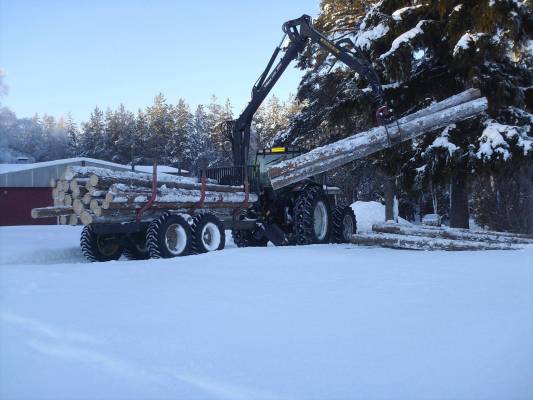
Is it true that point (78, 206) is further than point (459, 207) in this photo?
No

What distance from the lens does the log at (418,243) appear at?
9.13 m

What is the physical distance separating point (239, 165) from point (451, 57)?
7.24 metres

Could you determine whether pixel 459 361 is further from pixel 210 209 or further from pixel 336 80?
pixel 336 80

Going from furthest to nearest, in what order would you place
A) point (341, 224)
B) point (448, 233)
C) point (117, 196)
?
1. point (341, 224)
2. point (448, 233)
3. point (117, 196)

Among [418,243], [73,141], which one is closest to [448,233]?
[418,243]

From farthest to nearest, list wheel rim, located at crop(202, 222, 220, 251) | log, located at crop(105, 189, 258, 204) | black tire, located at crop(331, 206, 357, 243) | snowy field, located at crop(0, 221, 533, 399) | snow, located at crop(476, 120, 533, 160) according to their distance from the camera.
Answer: snow, located at crop(476, 120, 533, 160) → black tire, located at crop(331, 206, 357, 243) → wheel rim, located at crop(202, 222, 220, 251) → log, located at crop(105, 189, 258, 204) → snowy field, located at crop(0, 221, 533, 399)

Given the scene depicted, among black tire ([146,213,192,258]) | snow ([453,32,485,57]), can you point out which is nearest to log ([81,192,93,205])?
black tire ([146,213,192,258])

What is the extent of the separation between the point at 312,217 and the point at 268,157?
204cm

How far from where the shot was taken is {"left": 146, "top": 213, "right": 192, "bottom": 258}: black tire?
889cm

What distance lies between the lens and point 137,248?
10.7m

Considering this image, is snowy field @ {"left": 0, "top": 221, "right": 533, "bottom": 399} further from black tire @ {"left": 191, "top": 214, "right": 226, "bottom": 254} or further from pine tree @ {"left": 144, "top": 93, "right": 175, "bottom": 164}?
pine tree @ {"left": 144, "top": 93, "right": 175, "bottom": 164}

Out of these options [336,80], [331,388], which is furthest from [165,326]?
[336,80]

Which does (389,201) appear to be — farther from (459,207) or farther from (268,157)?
(268,157)

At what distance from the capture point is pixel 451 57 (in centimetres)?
1431
